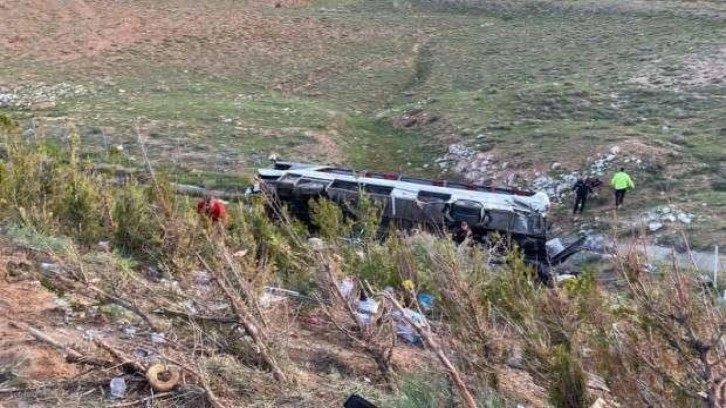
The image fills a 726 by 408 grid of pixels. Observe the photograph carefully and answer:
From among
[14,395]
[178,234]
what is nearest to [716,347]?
[14,395]

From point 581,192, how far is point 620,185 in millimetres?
792

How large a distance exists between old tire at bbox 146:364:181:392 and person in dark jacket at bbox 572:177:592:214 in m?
12.2

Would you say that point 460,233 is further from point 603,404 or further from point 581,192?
point 603,404

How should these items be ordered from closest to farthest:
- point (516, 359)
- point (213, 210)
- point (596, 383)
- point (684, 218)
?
point (596, 383) → point (516, 359) → point (213, 210) → point (684, 218)

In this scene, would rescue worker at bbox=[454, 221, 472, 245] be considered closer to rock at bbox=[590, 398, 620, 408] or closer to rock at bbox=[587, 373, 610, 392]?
rock at bbox=[587, 373, 610, 392]

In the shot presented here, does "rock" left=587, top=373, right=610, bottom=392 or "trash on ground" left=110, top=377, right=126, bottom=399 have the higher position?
"trash on ground" left=110, top=377, right=126, bottom=399

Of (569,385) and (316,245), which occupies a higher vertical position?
(569,385)

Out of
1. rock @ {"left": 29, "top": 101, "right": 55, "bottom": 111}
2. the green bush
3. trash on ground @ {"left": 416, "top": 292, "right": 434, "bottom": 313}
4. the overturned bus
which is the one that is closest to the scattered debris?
rock @ {"left": 29, "top": 101, "right": 55, "bottom": 111}

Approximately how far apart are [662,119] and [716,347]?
16.7m

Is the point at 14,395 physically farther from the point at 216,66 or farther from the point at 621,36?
the point at 621,36

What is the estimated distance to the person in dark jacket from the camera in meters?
15.2

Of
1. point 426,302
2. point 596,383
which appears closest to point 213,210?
point 426,302

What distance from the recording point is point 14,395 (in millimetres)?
4406

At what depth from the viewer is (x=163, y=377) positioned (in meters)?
4.48
